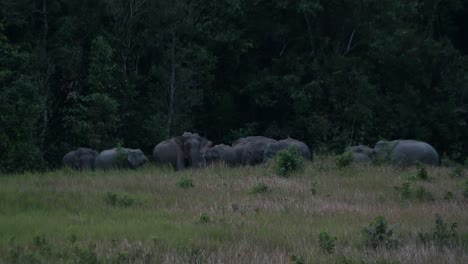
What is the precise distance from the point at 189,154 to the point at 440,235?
14789mm

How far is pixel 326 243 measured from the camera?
365 inches

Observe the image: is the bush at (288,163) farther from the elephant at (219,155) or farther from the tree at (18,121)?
the tree at (18,121)

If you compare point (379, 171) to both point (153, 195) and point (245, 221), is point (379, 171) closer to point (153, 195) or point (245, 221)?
point (153, 195)

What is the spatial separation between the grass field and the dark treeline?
1149 centimetres

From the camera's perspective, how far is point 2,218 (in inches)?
451

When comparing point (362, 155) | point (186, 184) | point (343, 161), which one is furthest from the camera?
point (362, 155)

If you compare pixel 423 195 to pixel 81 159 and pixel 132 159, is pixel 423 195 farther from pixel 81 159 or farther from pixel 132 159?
pixel 81 159

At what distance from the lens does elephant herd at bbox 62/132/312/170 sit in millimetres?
23359

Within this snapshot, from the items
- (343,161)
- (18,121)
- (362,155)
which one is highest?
(18,121)

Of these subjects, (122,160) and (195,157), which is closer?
(122,160)

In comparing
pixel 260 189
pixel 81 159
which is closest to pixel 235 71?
pixel 81 159

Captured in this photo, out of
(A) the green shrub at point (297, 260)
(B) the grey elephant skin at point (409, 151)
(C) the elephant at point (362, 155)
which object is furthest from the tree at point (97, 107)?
(A) the green shrub at point (297, 260)

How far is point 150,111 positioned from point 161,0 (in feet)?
15.4

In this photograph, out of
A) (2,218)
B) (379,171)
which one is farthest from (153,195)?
(379,171)
